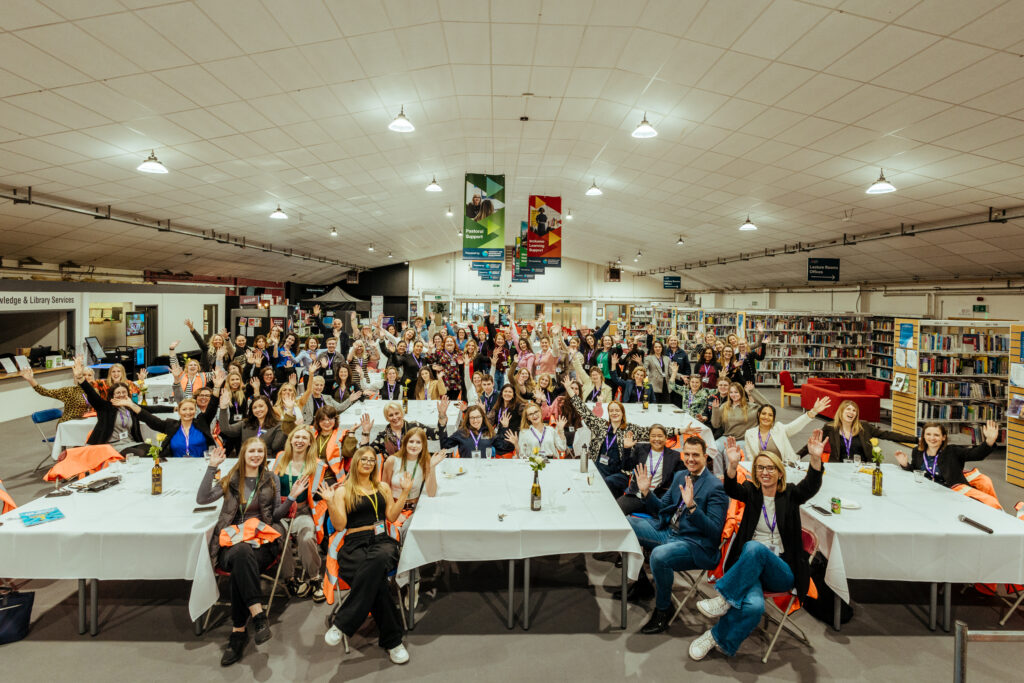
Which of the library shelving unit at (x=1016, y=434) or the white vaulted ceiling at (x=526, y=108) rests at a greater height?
the white vaulted ceiling at (x=526, y=108)

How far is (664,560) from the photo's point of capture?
3.60 m

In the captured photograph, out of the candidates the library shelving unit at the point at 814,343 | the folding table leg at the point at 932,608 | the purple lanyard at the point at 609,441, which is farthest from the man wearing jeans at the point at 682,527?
the library shelving unit at the point at 814,343

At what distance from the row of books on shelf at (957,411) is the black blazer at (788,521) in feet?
21.8

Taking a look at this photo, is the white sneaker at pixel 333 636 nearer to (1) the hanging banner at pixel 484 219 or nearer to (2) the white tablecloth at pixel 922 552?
(2) the white tablecloth at pixel 922 552

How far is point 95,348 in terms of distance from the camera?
1131 centimetres

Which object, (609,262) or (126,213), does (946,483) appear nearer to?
(126,213)

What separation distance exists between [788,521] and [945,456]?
2.26 meters

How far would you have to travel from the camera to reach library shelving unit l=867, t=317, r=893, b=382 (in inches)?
501

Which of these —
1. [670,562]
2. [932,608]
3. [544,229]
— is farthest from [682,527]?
[544,229]

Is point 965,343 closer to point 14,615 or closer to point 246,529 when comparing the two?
point 246,529

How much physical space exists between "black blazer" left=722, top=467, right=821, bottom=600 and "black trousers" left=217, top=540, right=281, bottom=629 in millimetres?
3181

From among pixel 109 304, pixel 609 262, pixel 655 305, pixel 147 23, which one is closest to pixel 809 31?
pixel 147 23

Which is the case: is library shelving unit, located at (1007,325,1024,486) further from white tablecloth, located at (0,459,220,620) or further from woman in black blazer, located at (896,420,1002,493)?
white tablecloth, located at (0,459,220,620)

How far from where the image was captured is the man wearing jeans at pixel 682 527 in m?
3.61
